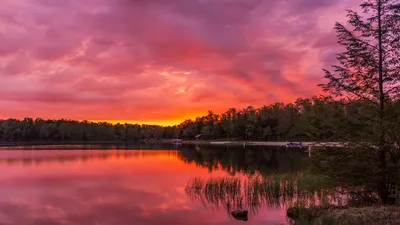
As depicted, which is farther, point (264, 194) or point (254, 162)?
point (254, 162)

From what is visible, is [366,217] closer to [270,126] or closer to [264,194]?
[264,194]

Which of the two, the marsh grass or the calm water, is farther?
the marsh grass

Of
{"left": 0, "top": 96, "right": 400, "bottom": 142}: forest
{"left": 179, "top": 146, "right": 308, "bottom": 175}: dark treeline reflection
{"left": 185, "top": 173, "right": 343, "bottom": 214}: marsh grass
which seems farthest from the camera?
{"left": 179, "top": 146, "right": 308, "bottom": 175}: dark treeline reflection

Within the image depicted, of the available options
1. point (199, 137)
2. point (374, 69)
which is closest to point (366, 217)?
point (374, 69)

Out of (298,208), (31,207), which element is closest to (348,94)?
(298,208)

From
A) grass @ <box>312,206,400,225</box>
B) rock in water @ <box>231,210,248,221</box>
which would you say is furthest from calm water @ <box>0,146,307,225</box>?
grass @ <box>312,206,400,225</box>

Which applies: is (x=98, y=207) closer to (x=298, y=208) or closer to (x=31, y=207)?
(x=31, y=207)

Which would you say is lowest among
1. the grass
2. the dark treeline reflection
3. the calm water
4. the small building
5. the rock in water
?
the calm water

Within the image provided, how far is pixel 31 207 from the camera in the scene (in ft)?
71.7

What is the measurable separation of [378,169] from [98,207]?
51.5 feet

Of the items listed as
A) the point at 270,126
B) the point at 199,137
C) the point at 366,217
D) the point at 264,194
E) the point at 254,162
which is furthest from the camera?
the point at 199,137

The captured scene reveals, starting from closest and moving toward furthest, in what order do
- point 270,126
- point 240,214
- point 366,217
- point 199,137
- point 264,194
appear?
point 366,217
point 240,214
point 264,194
point 270,126
point 199,137

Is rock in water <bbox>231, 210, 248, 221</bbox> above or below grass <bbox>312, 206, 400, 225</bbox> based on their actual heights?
below

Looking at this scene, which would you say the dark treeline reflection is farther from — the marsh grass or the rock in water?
the rock in water
